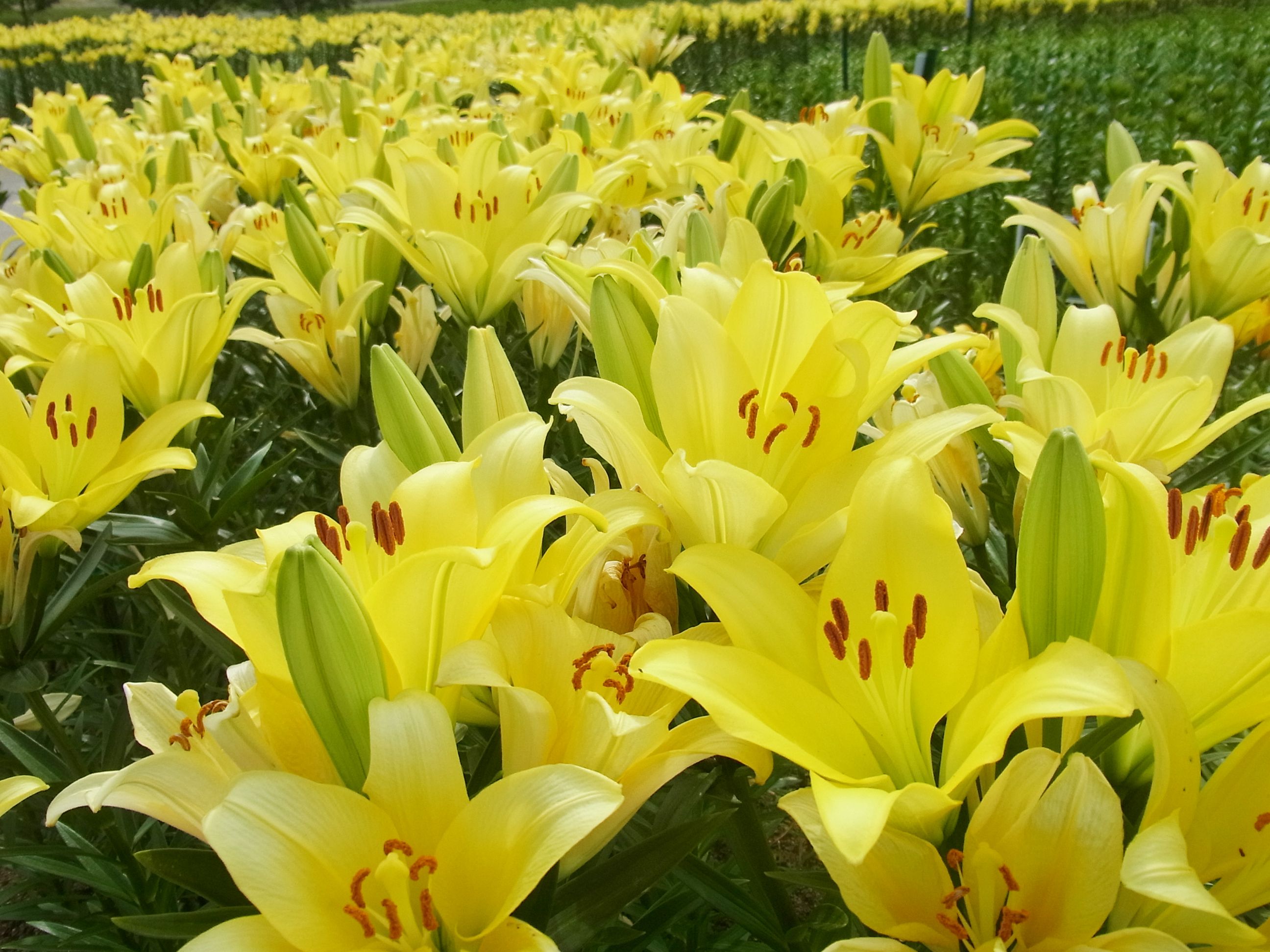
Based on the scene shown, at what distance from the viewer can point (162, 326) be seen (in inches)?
48.0

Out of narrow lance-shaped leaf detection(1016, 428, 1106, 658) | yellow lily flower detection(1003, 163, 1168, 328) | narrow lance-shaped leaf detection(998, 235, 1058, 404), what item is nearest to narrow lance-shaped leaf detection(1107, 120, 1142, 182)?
yellow lily flower detection(1003, 163, 1168, 328)

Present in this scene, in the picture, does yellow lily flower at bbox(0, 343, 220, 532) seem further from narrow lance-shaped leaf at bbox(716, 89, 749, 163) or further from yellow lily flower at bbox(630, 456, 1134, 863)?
narrow lance-shaped leaf at bbox(716, 89, 749, 163)

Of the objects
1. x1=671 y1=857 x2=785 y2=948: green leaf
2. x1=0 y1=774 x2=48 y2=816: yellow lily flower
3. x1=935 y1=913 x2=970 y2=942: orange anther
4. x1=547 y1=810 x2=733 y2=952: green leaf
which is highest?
x1=0 y1=774 x2=48 y2=816: yellow lily flower

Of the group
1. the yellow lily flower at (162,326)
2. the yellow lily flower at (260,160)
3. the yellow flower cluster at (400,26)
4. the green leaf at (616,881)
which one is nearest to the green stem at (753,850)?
the green leaf at (616,881)

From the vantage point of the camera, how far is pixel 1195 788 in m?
0.51

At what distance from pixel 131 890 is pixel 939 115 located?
1865 mm

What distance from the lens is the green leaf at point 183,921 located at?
0.58 meters

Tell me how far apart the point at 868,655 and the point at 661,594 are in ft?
0.70

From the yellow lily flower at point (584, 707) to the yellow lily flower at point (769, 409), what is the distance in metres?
0.11

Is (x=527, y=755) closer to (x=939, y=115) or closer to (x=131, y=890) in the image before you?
(x=131, y=890)

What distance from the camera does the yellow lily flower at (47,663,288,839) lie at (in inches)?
22.5

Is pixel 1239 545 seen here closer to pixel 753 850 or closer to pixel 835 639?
pixel 835 639

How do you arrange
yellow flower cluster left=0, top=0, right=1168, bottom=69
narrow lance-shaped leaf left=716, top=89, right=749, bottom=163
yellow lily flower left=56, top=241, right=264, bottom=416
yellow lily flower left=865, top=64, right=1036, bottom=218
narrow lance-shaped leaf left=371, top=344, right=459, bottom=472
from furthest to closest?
1. yellow flower cluster left=0, top=0, right=1168, bottom=69
2. narrow lance-shaped leaf left=716, top=89, right=749, bottom=163
3. yellow lily flower left=865, top=64, right=1036, bottom=218
4. yellow lily flower left=56, top=241, right=264, bottom=416
5. narrow lance-shaped leaf left=371, top=344, right=459, bottom=472

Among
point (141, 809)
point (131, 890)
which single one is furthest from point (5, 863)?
point (141, 809)
